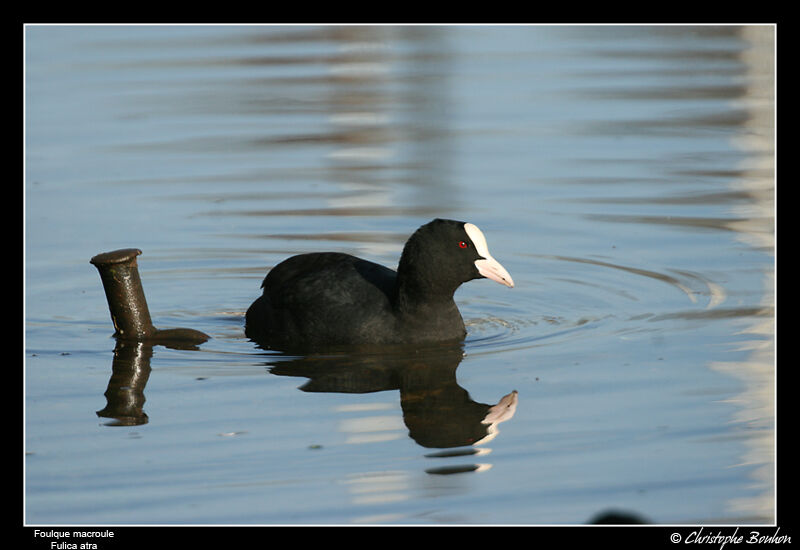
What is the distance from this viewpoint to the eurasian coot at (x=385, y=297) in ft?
27.1

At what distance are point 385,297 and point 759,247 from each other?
3.60 meters

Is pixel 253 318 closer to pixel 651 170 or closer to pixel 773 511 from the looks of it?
pixel 773 511

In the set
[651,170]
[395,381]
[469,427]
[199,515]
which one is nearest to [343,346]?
[395,381]

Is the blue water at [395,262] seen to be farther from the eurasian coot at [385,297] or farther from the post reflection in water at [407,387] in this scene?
the eurasian coot at [385,297]

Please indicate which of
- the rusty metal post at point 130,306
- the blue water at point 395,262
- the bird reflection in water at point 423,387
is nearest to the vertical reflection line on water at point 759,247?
the blue water at point 395,262

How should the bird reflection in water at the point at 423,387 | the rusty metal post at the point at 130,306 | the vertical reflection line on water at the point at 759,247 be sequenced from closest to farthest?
the vertical reflection line on water at the point at 759,247, the bird reflection in water at the point at 423,387, the rusty metal post at the point at 130,306

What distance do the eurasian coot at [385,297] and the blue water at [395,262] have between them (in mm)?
245

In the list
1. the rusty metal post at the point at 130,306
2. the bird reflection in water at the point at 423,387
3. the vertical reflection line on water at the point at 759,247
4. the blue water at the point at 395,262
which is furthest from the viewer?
the rusty metal post at the point at 130,306

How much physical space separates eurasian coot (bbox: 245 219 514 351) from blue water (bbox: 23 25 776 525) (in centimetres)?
24

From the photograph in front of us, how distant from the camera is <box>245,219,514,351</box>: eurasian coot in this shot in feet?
27.1

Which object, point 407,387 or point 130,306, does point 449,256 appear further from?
point 130,306

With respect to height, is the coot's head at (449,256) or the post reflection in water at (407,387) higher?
the coot's head at (449,256)

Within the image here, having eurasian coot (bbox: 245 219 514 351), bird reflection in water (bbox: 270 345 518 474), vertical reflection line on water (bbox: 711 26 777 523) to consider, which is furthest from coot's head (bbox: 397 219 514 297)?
vertical reflection line on water (bbox: 711 26 777 523)

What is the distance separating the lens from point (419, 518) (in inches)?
224
